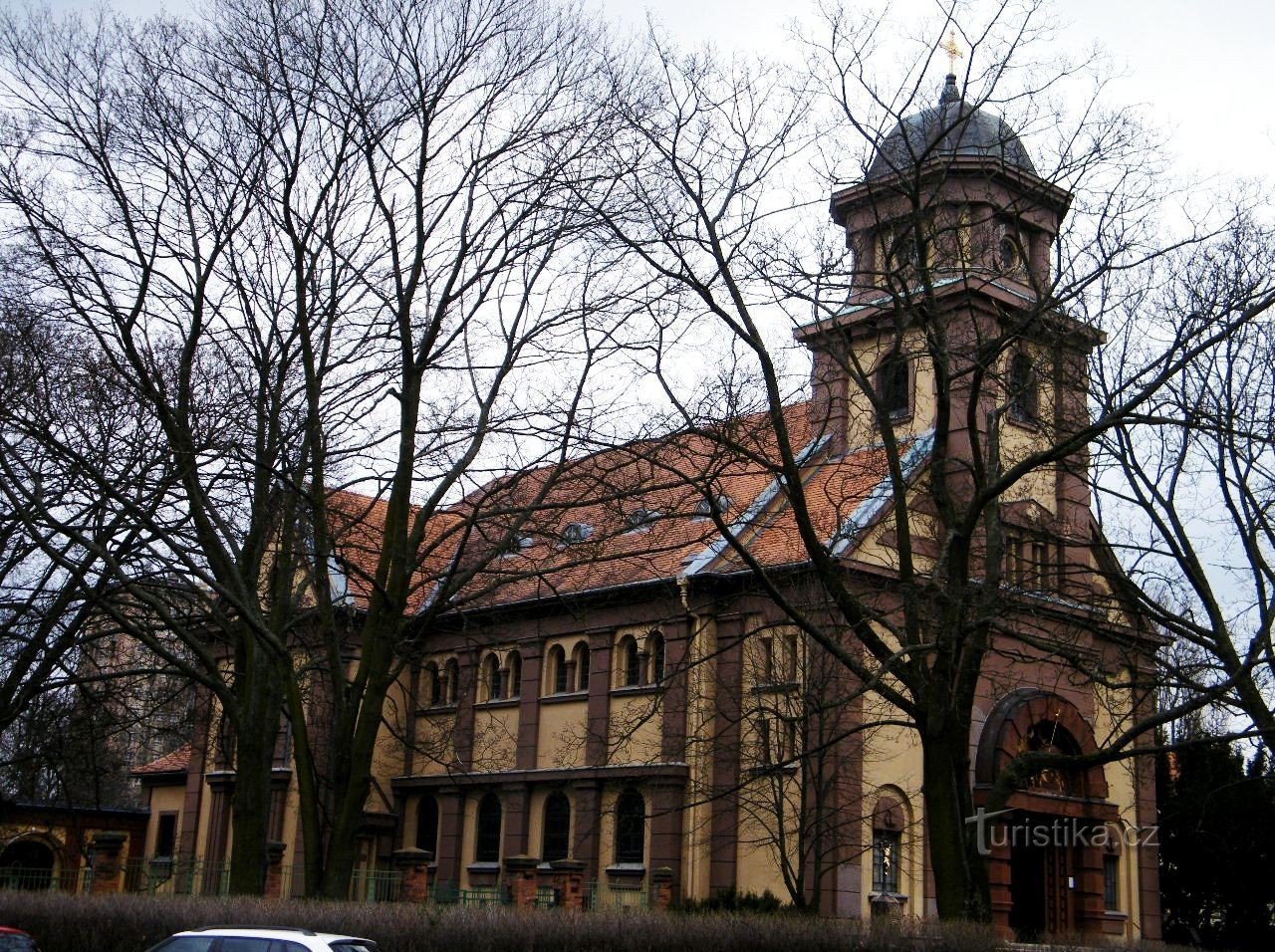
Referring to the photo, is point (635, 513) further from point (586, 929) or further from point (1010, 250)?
point (1010, 250)

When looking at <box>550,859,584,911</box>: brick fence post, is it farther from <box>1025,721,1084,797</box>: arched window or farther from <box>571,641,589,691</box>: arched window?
<box>1025,721,1084,797</box>: arched window

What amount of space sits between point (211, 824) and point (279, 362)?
25545mm

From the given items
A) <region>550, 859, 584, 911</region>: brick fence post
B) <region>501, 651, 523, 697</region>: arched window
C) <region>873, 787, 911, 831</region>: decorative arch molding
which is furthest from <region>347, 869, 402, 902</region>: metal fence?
<region>873, 787, 911, 831</region>: decorative arch molding

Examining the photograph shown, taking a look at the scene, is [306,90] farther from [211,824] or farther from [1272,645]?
[211,824]

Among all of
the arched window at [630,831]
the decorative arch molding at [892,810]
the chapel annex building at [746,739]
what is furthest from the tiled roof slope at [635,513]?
the decorative arch molding at [892,810]

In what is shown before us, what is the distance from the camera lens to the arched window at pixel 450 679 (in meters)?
40.6

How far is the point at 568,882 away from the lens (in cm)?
2986

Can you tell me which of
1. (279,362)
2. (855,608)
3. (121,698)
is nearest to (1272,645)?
(855,608)

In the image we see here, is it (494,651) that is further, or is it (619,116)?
(494,651)

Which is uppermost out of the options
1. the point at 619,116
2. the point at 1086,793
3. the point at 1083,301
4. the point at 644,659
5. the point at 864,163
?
the point at 619,116

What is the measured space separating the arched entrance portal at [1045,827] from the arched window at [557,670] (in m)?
10.5

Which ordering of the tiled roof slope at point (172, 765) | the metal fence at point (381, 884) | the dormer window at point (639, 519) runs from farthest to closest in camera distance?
the tiled roof slope at point (172, 765) < the metal fence at point (381, 884) < the dormer window at point (639, 519)

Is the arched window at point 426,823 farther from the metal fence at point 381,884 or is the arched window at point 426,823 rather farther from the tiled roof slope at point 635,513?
the tiled roof slope at point 635,513

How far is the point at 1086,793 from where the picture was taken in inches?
1323
